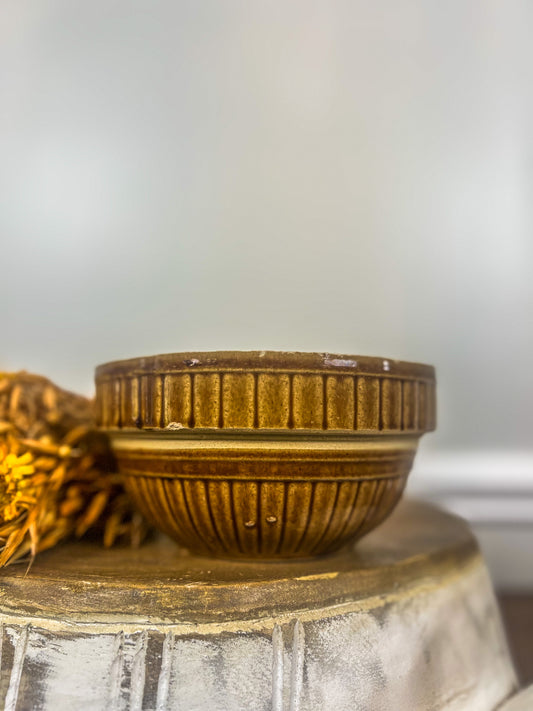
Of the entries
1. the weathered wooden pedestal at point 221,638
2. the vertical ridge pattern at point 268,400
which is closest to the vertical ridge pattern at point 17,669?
the weathered wooden pedestal at point 221,638

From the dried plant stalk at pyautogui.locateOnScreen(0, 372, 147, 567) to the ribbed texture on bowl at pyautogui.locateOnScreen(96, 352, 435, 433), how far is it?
0.25 ft

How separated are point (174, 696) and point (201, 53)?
2.09 ft

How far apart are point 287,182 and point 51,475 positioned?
0.44 metres

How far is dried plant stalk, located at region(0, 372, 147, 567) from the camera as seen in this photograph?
32cm

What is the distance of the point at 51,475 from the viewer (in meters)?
0.36

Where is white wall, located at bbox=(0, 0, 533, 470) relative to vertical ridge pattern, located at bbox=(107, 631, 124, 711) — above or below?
above

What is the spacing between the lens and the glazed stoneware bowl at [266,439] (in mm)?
286

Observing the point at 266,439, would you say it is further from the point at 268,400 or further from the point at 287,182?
the point at 287,182

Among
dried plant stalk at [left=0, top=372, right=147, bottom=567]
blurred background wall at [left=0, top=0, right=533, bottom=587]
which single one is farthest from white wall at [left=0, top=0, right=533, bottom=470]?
dried plant stalk at [left=0, top=372, right=147, bottom=567]

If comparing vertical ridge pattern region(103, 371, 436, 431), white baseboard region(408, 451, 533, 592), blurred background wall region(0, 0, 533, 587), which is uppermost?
blurred background wall region(0, 0, 533, 587)

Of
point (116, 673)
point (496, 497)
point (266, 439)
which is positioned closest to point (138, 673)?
point (116, 673)

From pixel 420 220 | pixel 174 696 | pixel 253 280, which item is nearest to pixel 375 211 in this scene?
pixel 420 220

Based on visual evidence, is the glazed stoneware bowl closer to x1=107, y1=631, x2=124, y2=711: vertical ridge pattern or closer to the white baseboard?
x1=107, y1=631, x2=124, y2=711: vertical ridge pattern

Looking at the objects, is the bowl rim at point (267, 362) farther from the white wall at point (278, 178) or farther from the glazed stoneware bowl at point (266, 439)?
the white wall at point (278, 178)
